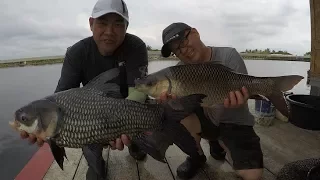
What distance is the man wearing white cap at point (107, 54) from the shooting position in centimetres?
314

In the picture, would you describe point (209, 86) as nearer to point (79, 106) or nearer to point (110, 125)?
point (110, 125)

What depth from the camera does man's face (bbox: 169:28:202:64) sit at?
3.07 metres

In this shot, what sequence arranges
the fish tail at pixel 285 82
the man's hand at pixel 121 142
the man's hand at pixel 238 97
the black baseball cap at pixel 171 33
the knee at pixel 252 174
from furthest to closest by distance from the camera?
1. the black baseball cap at pixel 171 33
2. the knee at pixel 252 174
3. the man's hand at pixel 238 97
4. the fish tail at pixel 285 82
5. the man's hand at pixel 121 142

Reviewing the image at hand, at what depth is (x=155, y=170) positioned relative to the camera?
3.37m

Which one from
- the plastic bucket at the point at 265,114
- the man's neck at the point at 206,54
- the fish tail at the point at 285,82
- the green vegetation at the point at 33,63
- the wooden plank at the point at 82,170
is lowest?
the wooden plank at the point at 82,170

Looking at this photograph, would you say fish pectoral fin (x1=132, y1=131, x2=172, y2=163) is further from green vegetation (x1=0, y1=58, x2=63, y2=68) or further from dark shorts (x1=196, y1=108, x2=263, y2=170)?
green vegetation (x1=0, y1=58, x2=63, y2=68)

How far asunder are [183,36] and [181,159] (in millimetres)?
1550

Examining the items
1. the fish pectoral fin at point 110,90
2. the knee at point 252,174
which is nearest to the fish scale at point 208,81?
the fish pectoral fin at point 110,90

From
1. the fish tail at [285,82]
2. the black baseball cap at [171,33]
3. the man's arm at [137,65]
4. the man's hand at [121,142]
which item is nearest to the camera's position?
the man's hand at [121,142]

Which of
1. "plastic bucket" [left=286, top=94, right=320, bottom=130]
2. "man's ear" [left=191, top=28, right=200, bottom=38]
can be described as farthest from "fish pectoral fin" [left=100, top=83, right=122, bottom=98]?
"plastic bucket" [left=286, top=94, right=320, bottom=130]

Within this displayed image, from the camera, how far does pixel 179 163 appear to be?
3.58 m

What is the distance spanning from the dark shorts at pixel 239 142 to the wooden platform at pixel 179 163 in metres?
0.27

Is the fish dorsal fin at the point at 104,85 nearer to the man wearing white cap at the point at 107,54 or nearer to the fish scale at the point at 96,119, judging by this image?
the fish scale at the point at 96,119

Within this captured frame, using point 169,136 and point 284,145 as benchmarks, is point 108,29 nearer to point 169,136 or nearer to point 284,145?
point 169,136
